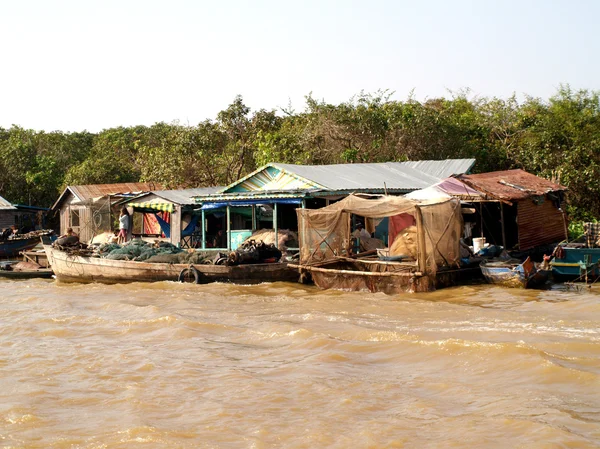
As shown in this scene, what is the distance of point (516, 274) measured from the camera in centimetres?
1429

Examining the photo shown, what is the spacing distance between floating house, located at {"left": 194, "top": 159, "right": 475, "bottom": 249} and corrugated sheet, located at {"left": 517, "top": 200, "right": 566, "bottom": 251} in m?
3.08

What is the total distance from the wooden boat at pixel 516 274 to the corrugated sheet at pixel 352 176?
161 inches

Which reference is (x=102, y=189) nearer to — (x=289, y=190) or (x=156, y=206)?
(x=156, y=206)

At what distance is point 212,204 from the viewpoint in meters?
19.4

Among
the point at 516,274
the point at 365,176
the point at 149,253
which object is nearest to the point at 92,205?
the point at 149,253

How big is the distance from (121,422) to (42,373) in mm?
2359

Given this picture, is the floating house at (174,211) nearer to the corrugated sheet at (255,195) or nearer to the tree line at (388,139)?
the corrugated sheet at (255,195)

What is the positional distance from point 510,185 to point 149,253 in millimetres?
8987

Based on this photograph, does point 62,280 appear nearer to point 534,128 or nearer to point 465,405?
point 465,405

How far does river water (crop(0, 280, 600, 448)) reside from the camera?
6195 millimetres

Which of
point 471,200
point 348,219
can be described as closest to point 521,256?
point 471,200

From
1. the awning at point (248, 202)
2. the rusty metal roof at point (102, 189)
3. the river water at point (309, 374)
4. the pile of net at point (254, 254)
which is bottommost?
the river water at point (309, 374)

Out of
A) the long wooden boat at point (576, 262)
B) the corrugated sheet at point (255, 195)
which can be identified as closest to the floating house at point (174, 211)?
the corrugated sheet at point (255, 195)

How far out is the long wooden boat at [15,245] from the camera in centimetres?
2328
